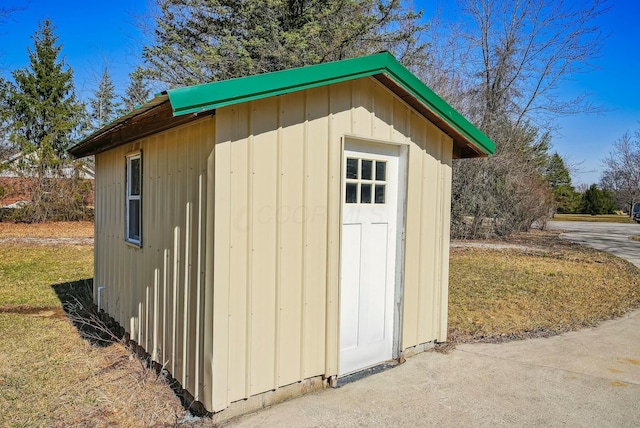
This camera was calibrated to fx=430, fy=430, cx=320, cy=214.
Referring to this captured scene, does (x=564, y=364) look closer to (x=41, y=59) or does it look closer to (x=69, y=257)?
(x=69, y=257)

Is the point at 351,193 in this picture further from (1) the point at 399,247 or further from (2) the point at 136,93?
(2) the point at 136,93

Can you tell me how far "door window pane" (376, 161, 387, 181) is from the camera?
13.4 feet

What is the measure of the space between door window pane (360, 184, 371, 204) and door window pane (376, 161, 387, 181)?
6.5 inches

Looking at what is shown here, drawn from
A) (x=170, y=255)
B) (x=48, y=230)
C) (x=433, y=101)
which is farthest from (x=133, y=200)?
(x=48, y=230)

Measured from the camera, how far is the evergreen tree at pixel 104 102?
27125 millimetres

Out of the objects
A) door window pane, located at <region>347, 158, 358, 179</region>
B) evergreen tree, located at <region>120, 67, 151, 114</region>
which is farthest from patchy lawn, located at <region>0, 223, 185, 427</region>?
evergreen tree, located at <region>120, 67, 151, 114</region>

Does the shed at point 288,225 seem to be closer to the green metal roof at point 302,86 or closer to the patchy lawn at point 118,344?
the green metal roof at point 302,86

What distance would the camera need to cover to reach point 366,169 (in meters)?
3.98

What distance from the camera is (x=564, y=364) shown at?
14.3ft

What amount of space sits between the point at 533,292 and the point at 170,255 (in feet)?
22.3

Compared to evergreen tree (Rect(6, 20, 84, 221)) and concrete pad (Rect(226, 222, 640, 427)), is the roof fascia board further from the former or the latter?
evergreen tree (Rect(6, 20, 84, 221))

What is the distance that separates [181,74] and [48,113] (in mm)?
10448

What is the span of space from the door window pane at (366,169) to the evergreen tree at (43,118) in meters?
19.4

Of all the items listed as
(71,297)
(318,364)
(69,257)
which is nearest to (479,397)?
(318,364)
